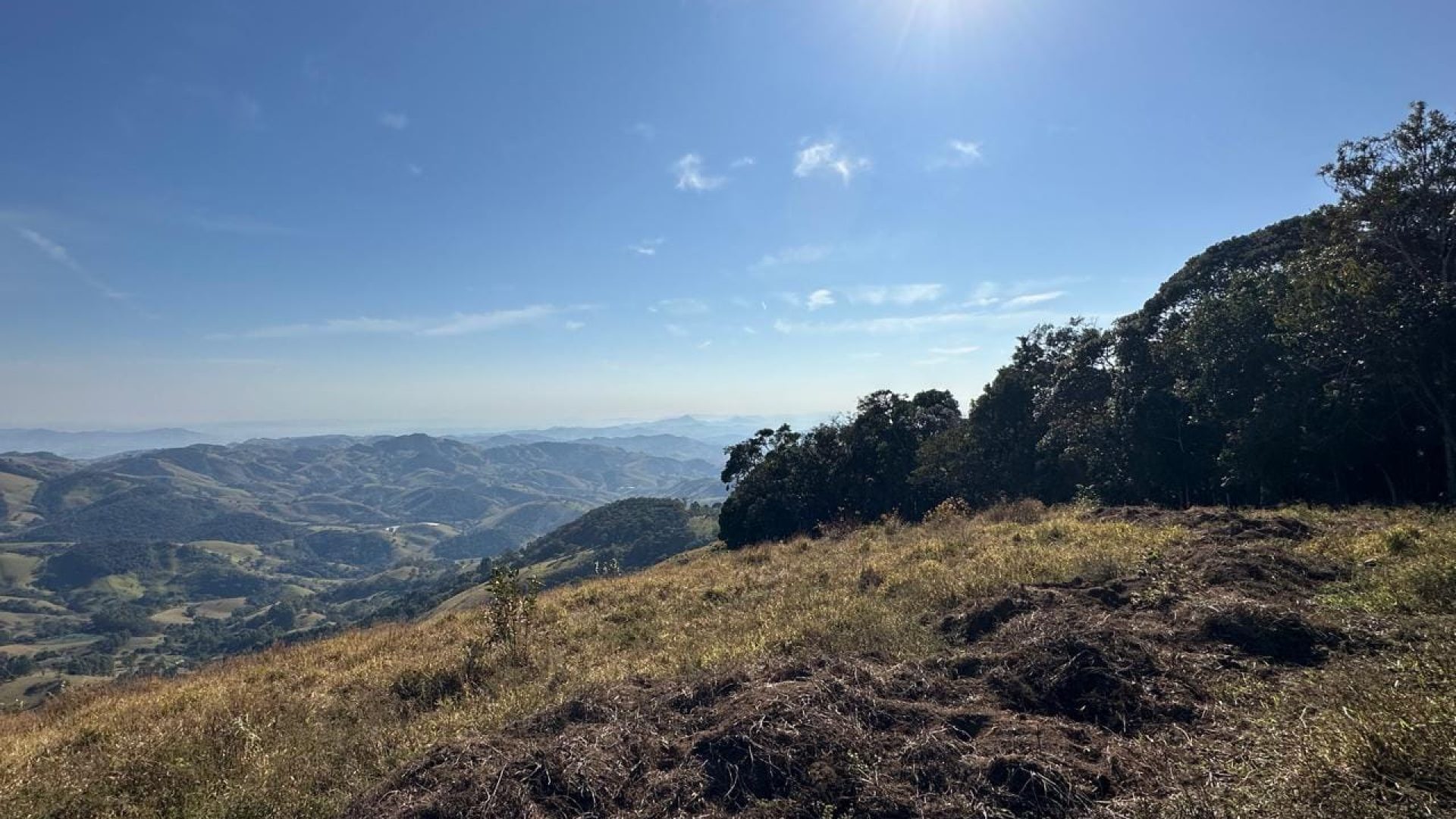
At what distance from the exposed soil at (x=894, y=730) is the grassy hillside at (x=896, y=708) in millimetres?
29

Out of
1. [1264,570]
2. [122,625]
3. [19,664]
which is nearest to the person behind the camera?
[1264,570]

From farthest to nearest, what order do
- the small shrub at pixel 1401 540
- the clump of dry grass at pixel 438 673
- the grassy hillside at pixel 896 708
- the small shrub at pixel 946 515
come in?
the small shrub at pixel 946 515 → the small shrub at pixel 1401 540 → the clump of dry grass at pixel 438 673 → the grassy hillside at pixel 896 708

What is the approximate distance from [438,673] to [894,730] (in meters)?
7.39

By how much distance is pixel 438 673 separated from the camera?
962 centimetres

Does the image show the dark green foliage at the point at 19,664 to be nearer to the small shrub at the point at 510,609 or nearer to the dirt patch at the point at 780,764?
the small shrub at the point at 510,609

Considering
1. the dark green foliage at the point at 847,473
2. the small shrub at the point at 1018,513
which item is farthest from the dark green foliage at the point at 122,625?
the small shrub at the point at 1018,513

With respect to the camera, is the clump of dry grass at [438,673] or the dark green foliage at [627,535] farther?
the dark green foliage at [627,535]

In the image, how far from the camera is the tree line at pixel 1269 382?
1811cm

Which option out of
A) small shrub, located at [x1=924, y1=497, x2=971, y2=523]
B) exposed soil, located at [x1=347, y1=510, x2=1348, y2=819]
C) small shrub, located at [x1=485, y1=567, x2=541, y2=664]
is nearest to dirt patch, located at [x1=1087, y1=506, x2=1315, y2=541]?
small shrub, located at [x1=924, y1=497, x2=971, y2=523]

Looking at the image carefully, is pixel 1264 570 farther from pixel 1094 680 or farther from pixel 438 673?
pixel 438 673

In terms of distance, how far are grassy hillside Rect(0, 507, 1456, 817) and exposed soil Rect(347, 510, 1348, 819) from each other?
3 cm

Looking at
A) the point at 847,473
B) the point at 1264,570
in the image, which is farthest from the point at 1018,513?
the point at 847,473

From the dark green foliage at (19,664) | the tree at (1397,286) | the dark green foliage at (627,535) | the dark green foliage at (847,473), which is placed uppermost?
the tree at (1397,286)

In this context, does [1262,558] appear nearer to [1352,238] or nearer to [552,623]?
[552,623]
